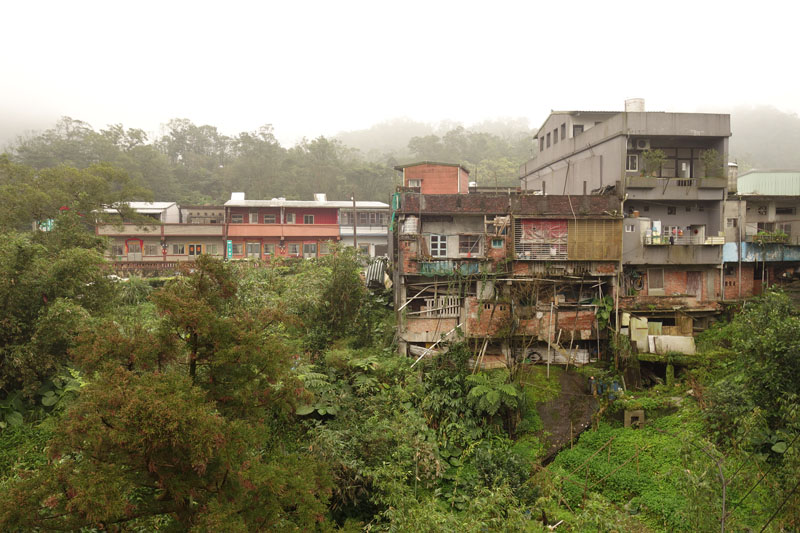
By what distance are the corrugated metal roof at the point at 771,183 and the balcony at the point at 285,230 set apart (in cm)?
2591

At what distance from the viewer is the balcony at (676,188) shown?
2105 centimetres

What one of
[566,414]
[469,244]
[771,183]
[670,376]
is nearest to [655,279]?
[670,376]

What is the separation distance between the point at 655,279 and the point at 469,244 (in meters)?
8.99

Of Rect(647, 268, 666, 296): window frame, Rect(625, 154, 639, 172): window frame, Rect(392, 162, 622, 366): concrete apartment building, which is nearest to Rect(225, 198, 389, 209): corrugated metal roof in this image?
Rect(392, 162, 622, 366): concrete apartment building

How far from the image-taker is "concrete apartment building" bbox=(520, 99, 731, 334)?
2064 cm

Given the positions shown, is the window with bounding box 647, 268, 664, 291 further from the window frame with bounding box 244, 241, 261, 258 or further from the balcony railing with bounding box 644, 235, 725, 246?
the window frame with bounding box 244, 241, 261, 258

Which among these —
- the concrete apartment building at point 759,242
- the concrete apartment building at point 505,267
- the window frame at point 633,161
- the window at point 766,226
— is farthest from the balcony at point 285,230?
the window at point 766,226

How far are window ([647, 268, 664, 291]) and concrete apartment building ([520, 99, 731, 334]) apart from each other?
45mm

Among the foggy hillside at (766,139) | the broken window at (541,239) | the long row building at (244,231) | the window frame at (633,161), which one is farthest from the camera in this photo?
the foggy hillside at (766,139)

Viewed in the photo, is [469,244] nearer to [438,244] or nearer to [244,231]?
[438,244]

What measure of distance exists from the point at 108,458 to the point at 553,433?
14.0 meters

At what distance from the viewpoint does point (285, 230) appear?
116 feet

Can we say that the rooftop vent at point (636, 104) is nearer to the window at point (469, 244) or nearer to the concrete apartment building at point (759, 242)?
the concrete apartment building at point (759, 242)

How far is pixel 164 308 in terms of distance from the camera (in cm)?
609
